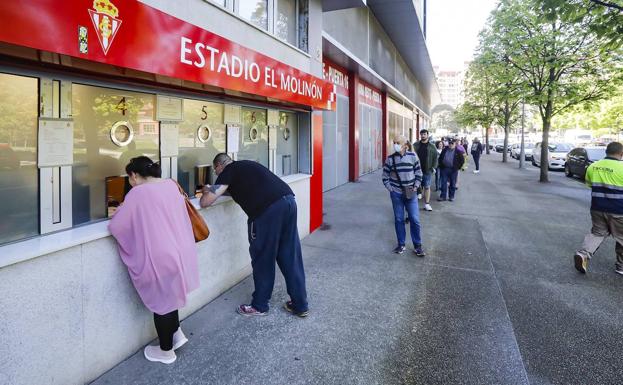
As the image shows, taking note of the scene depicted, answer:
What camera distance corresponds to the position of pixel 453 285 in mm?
4656

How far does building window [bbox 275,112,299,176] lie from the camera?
624cm

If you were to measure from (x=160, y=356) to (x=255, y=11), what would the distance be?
14.6 ft

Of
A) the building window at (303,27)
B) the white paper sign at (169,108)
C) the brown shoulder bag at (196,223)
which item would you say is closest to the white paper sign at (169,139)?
the white paper sign at (169,108)

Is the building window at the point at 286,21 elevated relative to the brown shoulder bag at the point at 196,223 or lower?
elevated

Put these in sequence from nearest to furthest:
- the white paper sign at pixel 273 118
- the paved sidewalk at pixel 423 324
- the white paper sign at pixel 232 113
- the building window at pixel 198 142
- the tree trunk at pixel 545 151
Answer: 1. the paved sidewalk at pixel 423 324
2. the building window at pixel 198 142
3. the white paper sign at pixel 232 113
4. the white paper sign at pixel 273 118
5. the tree trunk at pixel 545 151

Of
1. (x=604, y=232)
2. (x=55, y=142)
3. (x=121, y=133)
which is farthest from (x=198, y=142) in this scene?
(x=604, y=232)

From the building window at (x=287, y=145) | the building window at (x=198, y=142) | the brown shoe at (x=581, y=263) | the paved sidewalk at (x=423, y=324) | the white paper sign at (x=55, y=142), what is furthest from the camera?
the building window at (x=287, y=145)

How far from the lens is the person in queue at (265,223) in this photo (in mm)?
3561

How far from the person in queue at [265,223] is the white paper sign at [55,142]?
1.19m

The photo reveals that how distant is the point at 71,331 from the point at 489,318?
363 cm

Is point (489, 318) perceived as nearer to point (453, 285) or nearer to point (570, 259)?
point (453, 285)

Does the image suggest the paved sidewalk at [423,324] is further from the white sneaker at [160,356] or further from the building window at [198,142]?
the building window at [198,142]

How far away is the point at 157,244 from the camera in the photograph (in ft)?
8.95

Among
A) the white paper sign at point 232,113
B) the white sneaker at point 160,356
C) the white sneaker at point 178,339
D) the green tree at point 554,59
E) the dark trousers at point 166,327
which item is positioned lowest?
the white sneaker at point 160,356
